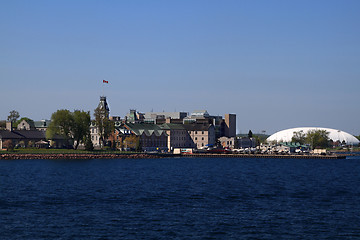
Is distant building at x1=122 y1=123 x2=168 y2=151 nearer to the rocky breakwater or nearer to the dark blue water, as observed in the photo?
the rocky breakwater

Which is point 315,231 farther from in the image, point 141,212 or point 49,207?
point 49,207

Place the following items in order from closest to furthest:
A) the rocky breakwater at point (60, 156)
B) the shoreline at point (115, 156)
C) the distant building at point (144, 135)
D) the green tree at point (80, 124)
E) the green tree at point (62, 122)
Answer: the rocky breakwater at point (60, 156) → the shoreline at point (115, 156) → the green tree at point (62, 122) → the green tree at point (80, 124) → the distant building at point (144, 135)

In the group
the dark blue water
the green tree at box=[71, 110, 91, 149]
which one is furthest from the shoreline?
the dark blue water

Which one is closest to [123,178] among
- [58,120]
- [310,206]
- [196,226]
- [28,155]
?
[310,206]

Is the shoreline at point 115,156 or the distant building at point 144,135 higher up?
the distant building at point 144,135

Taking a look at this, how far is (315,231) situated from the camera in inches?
1535

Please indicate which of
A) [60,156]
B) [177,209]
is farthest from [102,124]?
[177,209]

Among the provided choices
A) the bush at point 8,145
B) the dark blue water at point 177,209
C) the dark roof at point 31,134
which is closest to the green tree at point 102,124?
the dark roof at point 31,134

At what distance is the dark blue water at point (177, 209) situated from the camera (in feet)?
126

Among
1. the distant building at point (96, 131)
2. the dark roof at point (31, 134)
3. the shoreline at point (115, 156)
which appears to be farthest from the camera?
the distant building at point (96, 131)

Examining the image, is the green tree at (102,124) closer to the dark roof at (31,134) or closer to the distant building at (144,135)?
the distant building at (144,135)

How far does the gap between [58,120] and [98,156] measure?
17.9 m

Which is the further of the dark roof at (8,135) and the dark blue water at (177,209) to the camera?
the dark roof at (8,135)

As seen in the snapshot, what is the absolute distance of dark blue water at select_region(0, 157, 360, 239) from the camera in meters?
38.3
